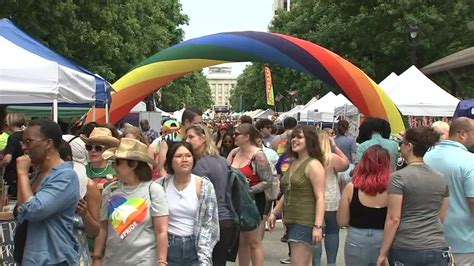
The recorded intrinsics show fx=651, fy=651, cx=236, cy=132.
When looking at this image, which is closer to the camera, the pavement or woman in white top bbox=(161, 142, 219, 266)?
woman in white top bbox=(161, 142, 219, 266)

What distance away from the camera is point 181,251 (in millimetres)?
4820

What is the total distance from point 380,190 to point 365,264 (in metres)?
0.61

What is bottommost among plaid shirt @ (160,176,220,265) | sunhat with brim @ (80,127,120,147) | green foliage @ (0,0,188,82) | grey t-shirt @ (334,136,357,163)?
plaid shirt @ (160,176,220,265)

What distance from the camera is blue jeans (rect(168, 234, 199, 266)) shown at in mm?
4812

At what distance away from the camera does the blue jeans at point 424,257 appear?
15.2 feet

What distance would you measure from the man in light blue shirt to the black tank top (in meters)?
0.53

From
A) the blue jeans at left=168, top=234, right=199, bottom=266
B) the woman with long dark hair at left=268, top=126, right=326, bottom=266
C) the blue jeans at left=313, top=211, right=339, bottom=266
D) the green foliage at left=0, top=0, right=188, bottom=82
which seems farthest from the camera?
the green foliage at left=0, top=0, right=188, bottom=82

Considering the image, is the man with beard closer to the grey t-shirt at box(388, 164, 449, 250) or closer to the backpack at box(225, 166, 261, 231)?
the backpack at box(225, 166, 261, 231)

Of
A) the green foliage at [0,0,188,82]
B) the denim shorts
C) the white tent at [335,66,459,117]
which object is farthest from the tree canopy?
the denim shorts

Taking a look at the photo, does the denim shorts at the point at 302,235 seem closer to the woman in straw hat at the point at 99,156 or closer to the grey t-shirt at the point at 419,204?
the grey t-shirt at the point at 419,204

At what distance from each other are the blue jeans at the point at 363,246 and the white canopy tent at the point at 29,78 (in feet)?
13.0

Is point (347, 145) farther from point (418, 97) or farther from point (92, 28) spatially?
point (92, 28)

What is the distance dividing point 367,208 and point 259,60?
859 centimetres

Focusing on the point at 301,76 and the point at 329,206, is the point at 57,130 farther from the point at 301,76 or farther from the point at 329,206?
the point at 301,76
